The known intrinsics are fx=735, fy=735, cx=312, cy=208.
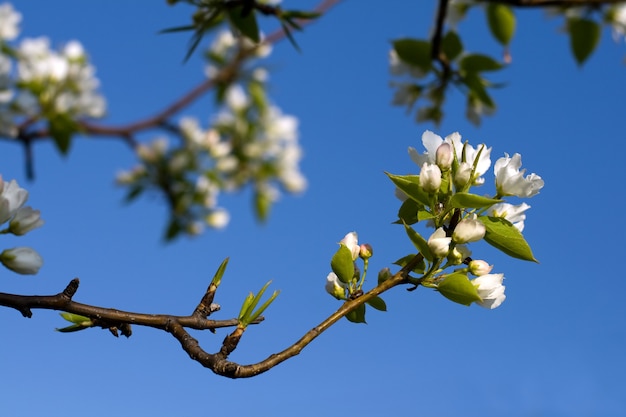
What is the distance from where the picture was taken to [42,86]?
3.13 m

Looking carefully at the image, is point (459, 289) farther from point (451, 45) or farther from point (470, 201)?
point (451, 45)

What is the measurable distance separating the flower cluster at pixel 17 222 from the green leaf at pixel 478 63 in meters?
0.66

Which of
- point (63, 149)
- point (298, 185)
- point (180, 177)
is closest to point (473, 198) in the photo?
point (63, 149)

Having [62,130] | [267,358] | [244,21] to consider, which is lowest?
[267,358]

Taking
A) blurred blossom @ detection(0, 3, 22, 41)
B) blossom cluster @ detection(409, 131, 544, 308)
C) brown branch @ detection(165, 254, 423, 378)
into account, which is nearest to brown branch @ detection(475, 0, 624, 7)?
blossom cluster @ detection(409, 131, 544, 308)

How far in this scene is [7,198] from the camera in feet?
3.50

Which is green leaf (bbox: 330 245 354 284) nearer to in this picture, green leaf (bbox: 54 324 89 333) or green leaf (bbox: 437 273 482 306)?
green leaf (bbox: 437 273 482 306)

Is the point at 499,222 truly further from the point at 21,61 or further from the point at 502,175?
the point at 21,61

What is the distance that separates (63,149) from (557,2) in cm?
231

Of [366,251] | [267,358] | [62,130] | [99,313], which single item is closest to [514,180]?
[366,251]

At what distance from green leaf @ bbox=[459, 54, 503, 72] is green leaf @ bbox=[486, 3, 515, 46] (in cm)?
5

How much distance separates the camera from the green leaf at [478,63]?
101 centimetres

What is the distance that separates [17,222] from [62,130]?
1843 millimetres

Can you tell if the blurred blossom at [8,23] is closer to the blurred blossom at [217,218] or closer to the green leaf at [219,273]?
the blurred blossom at [217,218]
